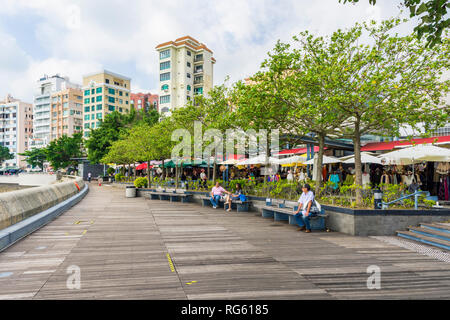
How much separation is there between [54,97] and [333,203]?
345 ft

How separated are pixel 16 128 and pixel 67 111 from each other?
108ft

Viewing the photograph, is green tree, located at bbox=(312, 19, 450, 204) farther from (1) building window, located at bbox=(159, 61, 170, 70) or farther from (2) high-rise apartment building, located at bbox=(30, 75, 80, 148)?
(2) high-rise apartment building, located at bbox=(30, 75, 80, 148)

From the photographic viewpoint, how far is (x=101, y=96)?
82.5 m

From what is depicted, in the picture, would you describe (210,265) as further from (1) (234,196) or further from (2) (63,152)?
(2) (63,152)

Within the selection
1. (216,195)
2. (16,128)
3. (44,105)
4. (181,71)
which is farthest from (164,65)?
(16,128)

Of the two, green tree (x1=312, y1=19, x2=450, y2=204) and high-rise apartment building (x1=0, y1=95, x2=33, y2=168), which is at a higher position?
high-rise apartment building (x1=0, y1=95, x2=33, y2=168)

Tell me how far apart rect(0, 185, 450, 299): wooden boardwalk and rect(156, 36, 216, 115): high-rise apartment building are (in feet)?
200

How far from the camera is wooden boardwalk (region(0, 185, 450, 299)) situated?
13.7 feet

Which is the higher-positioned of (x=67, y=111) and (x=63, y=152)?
(x=67, y=111)

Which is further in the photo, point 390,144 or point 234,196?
point 390,144

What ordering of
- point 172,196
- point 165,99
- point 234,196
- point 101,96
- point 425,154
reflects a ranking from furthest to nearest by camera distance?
point 101,96
point 165,99
point 172,196
point 234,196
point 425,154

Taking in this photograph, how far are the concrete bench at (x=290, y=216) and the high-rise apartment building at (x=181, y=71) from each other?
57256 millimetres

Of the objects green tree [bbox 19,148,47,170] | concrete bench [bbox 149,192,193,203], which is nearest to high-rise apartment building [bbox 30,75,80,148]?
green tree [bbox 19,148,47,170]

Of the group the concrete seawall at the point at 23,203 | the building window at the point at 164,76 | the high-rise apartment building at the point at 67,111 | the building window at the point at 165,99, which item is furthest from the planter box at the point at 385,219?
the high-rise apartment building at the point at 67,111
